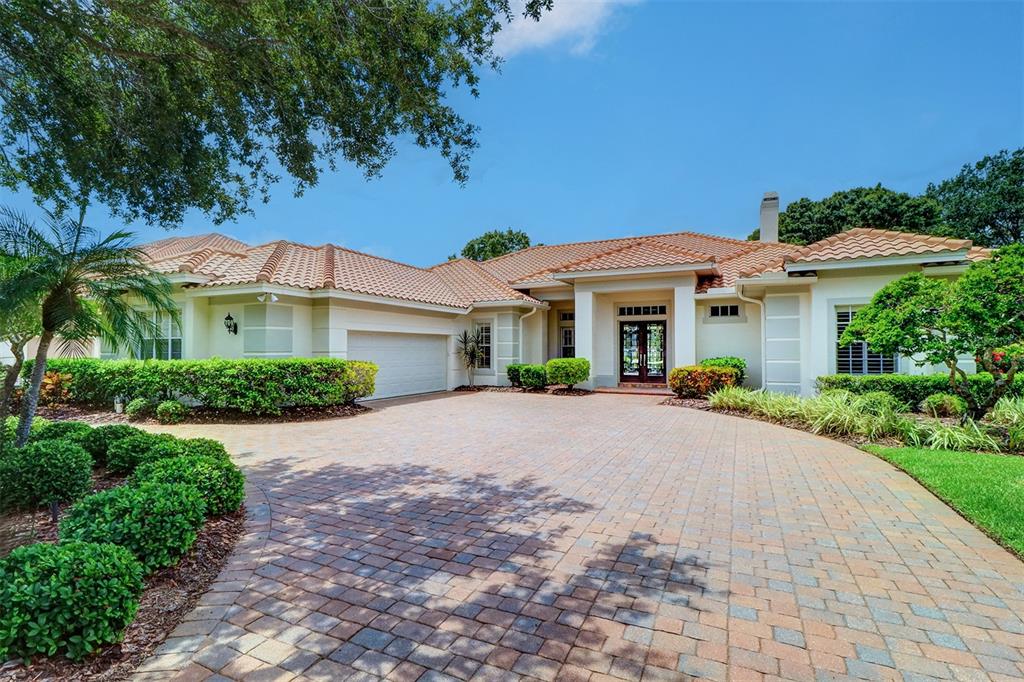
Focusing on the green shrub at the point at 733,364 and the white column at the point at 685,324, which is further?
the white column at the point at 685,324

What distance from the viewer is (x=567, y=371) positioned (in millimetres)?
17234

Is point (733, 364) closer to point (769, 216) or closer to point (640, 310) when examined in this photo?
point (640, 310)

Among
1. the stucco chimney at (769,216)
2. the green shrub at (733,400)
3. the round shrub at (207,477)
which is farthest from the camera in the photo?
the stucco chimney at (769,216)

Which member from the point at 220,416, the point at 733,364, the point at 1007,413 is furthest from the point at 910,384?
the point at 220,416

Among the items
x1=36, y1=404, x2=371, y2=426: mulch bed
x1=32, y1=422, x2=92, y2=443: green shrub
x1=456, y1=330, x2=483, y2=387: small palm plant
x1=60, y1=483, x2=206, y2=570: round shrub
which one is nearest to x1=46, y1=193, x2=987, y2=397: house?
x1=456, y1=330, x2=483, y2=387: small palm plant

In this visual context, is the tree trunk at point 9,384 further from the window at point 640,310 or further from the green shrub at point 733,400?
the window at point 640,310

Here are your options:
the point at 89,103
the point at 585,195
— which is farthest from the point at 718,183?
the point at 89,103

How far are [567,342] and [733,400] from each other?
30.0 feet

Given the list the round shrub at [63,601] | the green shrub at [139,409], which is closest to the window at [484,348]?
the green shrub at [139,409]

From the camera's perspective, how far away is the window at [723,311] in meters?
17.0

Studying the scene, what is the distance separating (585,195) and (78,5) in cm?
1820

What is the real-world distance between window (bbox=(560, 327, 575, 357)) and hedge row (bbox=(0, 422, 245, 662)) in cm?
1620

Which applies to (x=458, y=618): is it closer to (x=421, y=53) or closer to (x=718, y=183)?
(x=421, y=53)

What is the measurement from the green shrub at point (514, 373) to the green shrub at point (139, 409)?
36.0 ft
